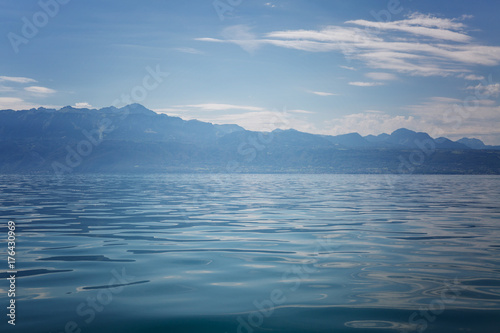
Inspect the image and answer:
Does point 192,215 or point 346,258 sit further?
point 192,215

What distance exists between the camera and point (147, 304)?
30.8ft

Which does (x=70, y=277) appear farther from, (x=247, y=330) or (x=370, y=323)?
(x=370, y=323)

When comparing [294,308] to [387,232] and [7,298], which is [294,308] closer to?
[7,298]

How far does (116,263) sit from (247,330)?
278 inches

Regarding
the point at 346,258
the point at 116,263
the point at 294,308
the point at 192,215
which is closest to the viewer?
the point at 294,308

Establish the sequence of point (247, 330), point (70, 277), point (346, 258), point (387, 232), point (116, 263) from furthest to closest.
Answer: point (387, 232), point (346, 258), point (116, 263), point (70, 277), point (247, 330)

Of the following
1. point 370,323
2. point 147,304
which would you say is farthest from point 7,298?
point 370,323

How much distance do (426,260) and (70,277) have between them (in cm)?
1120
